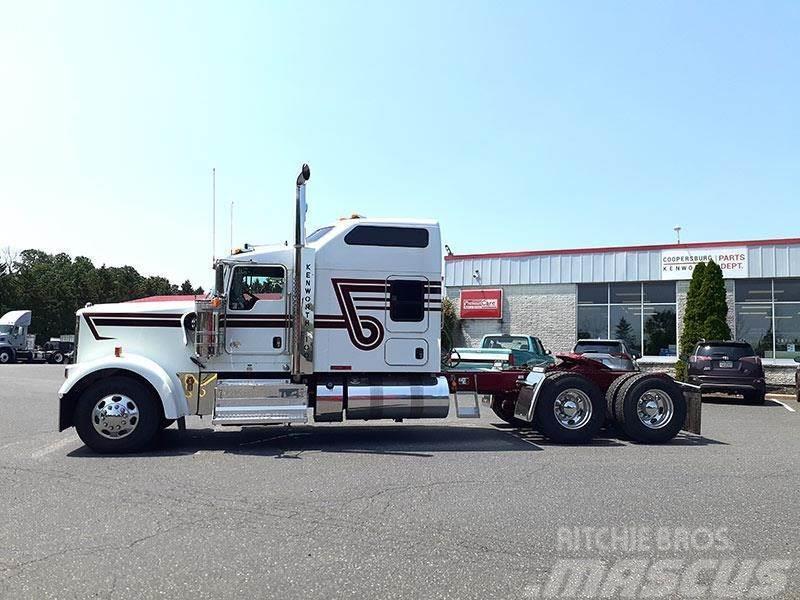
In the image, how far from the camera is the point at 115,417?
29.6 feet

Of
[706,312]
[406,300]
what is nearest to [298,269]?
[406,300]

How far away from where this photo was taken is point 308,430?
11.4 metres

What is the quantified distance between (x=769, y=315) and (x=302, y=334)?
20619mm

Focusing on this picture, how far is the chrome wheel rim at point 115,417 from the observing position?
9.02 meters

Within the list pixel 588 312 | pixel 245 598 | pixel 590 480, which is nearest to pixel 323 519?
pixel 245 598

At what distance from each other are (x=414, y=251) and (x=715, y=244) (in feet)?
61.5

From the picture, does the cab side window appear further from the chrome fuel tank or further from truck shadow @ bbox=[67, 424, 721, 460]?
truck shadow @ bbox=[67, 424, 721, 460]

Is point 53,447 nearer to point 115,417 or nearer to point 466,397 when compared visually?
point 115,417

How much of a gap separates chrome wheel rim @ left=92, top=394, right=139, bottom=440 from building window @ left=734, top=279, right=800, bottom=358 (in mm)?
22238

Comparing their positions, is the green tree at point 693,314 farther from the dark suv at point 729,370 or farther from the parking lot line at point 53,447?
the parking lot line at point 53,447

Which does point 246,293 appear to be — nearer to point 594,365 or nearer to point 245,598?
point 594,365

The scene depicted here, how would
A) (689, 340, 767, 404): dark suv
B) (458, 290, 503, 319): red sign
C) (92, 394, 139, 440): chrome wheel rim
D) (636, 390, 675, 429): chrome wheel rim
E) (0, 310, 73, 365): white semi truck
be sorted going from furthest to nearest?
(0, 310, 73, 365): white semi truck → (458, 290, 503, 319): red sign → (689, 340, 767, 404): dark suv → (636, 390, 675, 429): chrome wheel rim → (92, 394, 139, 440): chrome wheel rim

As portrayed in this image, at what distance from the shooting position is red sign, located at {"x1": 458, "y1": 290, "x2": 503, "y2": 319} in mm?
28438

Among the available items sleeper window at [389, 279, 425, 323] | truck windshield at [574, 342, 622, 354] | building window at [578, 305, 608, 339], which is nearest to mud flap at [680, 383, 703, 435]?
sleeper window at [389, 279, 425, 323]
